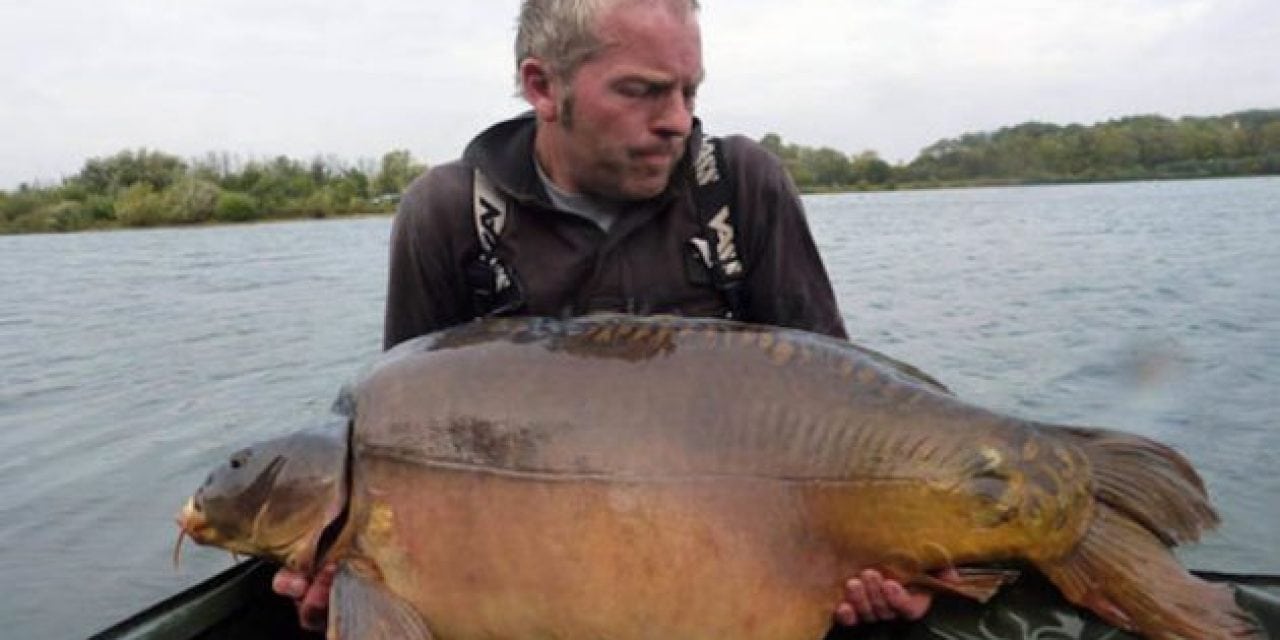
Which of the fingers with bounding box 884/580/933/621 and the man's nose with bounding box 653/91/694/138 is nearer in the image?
the fingers with bounding box 884/580/933/621

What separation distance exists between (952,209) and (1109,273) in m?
24.3

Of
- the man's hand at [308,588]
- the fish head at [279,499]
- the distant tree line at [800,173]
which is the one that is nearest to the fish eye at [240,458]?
the fish head at [279,499]

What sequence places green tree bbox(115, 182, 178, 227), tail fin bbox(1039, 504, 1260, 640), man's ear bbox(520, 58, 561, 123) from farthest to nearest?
green tree bbox(115, 182, 178, 227), man's ear bbox(520, 58, 561, 123), tail fin bbox(1039, 504, 1260, 640)

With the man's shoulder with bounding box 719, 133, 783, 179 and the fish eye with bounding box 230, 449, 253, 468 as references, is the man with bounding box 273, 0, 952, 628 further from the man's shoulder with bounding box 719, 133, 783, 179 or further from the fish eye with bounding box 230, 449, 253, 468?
the fish eye with bounding box 230, 449, 253, 468

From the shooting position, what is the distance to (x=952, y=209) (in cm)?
3853

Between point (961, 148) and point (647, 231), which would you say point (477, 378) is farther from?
point (961, 148)

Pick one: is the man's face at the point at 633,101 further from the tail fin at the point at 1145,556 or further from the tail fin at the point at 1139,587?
the tail fin at the point at 1139,587

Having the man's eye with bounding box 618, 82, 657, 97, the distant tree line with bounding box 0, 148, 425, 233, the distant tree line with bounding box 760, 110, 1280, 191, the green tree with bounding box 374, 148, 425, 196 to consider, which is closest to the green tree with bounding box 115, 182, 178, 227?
the distant tree line with bounding box 0, 148, 425, 233

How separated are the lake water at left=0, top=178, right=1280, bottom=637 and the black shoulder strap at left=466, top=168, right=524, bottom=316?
2.14 metres

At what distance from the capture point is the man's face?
2785mm

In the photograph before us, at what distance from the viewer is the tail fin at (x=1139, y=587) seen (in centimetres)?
212

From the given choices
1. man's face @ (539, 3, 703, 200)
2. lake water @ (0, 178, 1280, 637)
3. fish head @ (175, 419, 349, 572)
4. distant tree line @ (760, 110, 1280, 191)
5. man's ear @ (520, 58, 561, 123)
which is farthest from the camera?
distant tree line @ (760, 110, 1280, 191)

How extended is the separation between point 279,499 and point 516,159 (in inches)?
49.4

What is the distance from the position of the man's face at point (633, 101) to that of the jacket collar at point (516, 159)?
13cm
